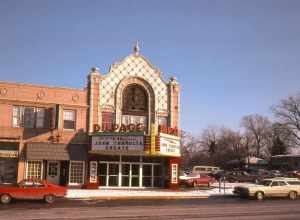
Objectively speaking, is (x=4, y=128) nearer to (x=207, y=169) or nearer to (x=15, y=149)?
(x=15, y=149)

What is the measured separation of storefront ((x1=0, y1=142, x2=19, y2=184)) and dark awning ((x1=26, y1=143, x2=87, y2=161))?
1.24m

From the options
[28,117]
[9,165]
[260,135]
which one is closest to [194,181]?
[28,117]

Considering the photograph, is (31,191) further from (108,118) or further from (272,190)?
(272,190)

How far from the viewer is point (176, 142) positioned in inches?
1473

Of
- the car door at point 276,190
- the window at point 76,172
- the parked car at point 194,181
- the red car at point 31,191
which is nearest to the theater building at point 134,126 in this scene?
the window at point 76,172

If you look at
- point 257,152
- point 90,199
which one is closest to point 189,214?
point 90,199

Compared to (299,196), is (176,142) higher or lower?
higher

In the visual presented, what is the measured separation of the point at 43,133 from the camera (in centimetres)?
3472

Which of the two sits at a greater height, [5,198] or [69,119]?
[69,119]

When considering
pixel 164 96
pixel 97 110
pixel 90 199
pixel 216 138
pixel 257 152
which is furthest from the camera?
pixel 216 138

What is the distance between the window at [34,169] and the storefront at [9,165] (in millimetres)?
975

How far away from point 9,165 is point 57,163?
150 inches

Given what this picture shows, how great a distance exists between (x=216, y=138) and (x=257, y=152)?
16.5m

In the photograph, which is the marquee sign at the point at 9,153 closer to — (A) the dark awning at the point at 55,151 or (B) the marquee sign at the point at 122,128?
(A) the dark awning at the point at 55,151
